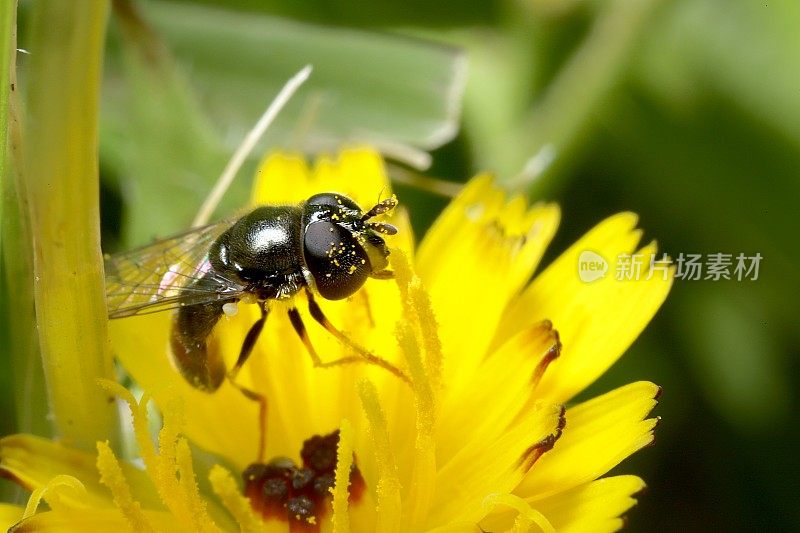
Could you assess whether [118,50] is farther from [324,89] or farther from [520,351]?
[520,351]

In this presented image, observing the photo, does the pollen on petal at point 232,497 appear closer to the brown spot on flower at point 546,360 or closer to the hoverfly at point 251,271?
the hoverfly at point 251,271

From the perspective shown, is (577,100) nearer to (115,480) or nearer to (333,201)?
(333,201)

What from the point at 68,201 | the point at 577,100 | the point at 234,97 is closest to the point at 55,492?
the point at 68,201

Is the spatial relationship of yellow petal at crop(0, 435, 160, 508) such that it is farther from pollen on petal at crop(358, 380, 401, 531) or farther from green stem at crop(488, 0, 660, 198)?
green stem at crop(488, 0, 660, 198)

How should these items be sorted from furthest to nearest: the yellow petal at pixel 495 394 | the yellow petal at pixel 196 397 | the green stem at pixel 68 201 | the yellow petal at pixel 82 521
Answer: the yellow petal at pixel 196 397, the yellow petal at pixel 495 394, the yellow petal at pixel 82 521, the green stem at pixel 68 201

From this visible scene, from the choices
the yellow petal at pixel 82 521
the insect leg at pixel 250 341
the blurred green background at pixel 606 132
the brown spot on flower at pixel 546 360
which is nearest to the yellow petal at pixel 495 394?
the brown spot on flower at pixel 546 360

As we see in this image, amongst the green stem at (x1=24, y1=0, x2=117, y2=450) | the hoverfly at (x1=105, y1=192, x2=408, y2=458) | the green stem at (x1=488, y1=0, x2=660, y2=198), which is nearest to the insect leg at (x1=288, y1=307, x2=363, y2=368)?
the hoverfly at (x1=105, y1=192, x2=408, y2=458)
